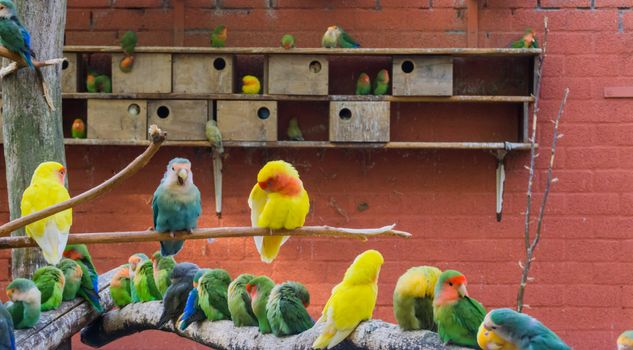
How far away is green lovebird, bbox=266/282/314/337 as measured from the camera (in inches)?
101

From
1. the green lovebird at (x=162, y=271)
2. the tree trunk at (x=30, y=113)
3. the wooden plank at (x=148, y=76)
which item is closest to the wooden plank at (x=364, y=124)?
the wooden plank at (x=148, y=76)

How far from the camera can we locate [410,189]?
13.5 ft

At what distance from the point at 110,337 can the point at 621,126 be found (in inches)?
91.6

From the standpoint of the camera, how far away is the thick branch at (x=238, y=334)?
2318mm

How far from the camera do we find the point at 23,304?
247 cm

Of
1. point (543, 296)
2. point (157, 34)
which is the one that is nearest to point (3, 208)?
→ point (157, 34)

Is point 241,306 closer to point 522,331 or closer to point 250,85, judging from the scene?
point 522,331

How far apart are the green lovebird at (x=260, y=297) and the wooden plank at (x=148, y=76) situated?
1441 mm

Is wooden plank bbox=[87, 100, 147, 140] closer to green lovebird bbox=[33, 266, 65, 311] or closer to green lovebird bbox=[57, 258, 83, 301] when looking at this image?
green lovebird bbox=[57, 258, 83, 301]

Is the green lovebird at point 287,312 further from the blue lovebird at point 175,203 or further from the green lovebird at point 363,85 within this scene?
the green lovebird at point 363,85

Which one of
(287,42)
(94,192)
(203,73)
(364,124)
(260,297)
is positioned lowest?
(260,297)

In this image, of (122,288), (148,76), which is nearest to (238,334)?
(122,288)

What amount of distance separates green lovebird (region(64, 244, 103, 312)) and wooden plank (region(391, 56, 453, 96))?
1.50 meters

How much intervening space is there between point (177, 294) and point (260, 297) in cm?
37
